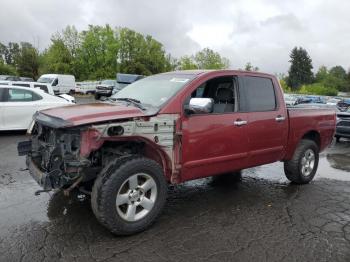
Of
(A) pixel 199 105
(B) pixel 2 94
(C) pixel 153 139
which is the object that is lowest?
(C) pixel 153 139

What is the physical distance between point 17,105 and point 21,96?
13.9 inches

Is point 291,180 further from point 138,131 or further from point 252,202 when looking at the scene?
point 138,131

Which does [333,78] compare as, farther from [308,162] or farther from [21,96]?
[308,162]

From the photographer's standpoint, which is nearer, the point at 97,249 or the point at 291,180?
the point at 97,249

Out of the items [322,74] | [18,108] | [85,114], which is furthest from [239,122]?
[322,74]

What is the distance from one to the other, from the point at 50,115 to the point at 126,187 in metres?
1.19

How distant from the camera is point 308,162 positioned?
652cm

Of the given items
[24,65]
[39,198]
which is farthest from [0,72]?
[39,198]

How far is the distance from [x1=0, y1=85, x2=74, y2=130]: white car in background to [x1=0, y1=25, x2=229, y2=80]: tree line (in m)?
43.3

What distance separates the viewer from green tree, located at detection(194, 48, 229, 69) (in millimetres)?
64231

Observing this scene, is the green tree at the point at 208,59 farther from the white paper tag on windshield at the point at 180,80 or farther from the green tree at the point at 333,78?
the white paper tag on windshield at the point at 180,80

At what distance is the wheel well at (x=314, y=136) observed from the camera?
21.7ft

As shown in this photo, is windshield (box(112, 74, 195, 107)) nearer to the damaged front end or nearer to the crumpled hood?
the crumpled hood

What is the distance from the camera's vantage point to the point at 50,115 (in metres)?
4.25
